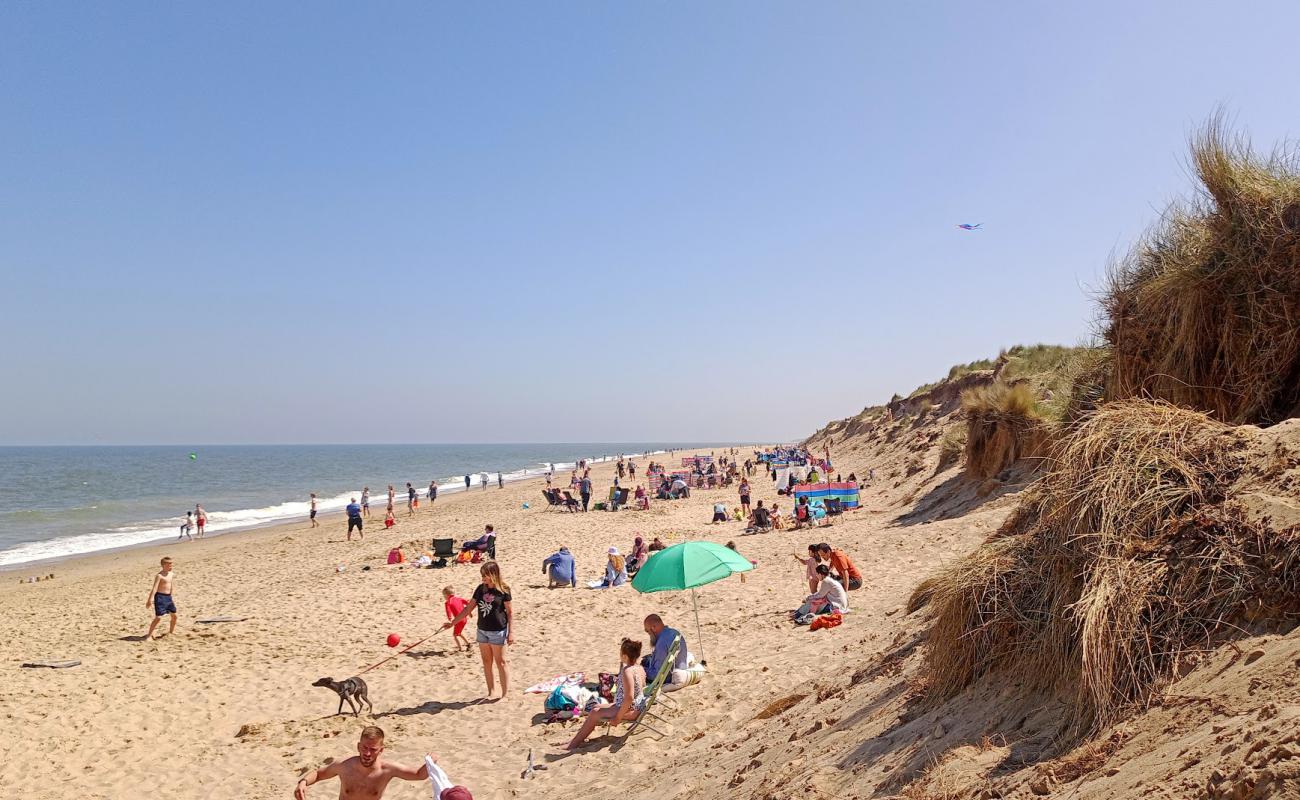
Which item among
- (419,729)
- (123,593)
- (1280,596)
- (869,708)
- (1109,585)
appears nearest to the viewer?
(1280,596)

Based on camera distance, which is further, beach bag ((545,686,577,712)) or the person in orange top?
the person in orange top

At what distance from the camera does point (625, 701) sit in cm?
646

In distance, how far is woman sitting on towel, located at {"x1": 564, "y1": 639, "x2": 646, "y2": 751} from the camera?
21.2 ft

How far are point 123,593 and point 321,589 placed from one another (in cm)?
543

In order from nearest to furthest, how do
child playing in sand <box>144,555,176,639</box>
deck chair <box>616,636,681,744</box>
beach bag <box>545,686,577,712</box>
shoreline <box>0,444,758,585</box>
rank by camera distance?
deck chair <box>616,636,681,744</box> < beach bag <box>545,686,577,712</box> < child playing in sand <box>144,555,176,639</box> < shoreline <box>0,444,758,585</box>

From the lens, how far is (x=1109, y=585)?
10.4 ft

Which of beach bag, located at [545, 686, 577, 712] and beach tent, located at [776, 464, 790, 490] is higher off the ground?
beach tent, located at [776, 464, 790, 490]

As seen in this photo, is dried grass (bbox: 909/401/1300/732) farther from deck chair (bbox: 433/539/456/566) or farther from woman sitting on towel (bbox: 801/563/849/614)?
deck chair (bbox: 433/539/456/566)

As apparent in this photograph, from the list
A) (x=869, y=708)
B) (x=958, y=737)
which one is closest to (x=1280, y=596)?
(x=958, y=737)

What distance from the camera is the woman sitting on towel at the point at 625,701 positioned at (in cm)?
647

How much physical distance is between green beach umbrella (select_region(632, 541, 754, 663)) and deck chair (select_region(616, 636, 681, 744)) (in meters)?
0.65

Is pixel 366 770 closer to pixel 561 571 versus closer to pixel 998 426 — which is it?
pixel 561 571

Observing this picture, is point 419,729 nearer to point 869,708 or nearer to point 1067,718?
point 869,708

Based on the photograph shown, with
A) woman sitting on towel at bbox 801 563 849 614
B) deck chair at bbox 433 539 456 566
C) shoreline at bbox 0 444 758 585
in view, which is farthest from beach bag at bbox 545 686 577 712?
shoreline at bbox 0 444 758 585
